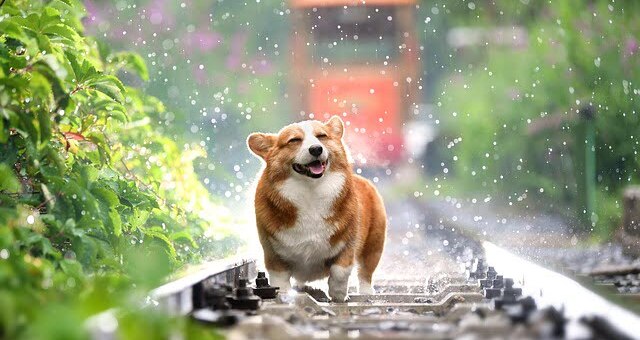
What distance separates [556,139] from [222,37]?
20.9 ft

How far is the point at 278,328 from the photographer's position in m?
2.95

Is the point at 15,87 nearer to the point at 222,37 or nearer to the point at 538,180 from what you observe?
the point at 538,180

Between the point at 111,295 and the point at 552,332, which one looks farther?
the point at 552,332

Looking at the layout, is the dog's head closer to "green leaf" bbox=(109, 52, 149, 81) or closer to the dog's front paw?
the dog's front paw

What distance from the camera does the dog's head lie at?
4.96 meters

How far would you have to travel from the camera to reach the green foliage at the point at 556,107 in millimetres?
12008

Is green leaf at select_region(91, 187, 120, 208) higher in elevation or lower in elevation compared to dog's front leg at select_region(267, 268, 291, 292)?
higher

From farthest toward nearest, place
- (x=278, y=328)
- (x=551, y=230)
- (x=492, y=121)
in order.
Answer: (x=492, y=121) → (x=551, y=230) → (x=278, y=328)

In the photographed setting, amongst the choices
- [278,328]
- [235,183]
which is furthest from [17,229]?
[235,183]

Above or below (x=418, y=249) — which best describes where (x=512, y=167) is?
above

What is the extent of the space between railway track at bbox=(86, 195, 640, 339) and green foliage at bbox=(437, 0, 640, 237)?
18.7 feet

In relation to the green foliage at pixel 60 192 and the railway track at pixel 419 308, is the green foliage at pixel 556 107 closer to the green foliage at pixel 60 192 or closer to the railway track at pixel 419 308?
the railway track at pixel 419 308

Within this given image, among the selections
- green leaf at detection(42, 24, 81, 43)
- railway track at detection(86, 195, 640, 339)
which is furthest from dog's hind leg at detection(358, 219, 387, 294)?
green leaf at detection(42, 24, 81, 43)

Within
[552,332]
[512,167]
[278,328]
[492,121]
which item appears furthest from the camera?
[492,121]
